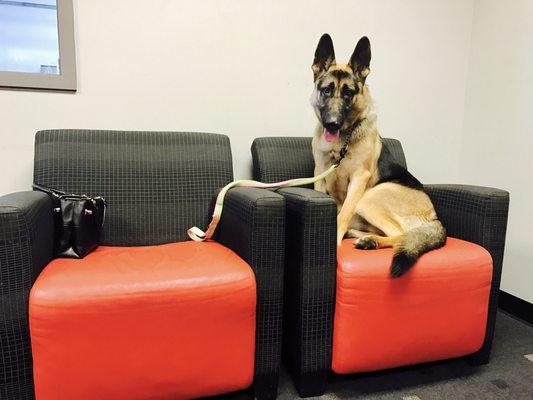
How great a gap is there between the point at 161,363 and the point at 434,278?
100 cm

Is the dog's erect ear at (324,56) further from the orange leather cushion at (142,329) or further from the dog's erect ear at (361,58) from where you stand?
the orange leather cushion at (142,329)

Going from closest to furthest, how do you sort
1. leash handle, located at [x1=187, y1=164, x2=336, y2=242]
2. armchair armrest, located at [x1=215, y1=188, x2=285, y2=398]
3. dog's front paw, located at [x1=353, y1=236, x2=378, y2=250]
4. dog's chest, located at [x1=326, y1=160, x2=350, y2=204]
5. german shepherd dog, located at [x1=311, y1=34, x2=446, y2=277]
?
armchair armrest, located at [x1=215, y1=188, x2=285, y2=398]
dog's front paw, located at [x1=353, y1=236, x2=378, y2=250]
leash handle, located at [x1=187, y1=164, x2=336, y2=242]
german shepherd dog, located at [x1=311, y1=34, x2=446, y2=277]
dog's chest, located at [x1=326, y1=160, x2=350, y2=204]

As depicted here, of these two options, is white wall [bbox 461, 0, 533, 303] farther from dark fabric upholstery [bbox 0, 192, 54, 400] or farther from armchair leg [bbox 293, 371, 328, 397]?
dark fabric upholstery [bbox 0, 192, 54, 400]

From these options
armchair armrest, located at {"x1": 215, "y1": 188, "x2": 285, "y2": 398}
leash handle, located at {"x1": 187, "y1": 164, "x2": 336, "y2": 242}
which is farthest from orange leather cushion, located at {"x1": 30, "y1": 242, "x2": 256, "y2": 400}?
leash handle, located at {"x1": 187, "y1": 164, "x2": 336, "y2": 242}

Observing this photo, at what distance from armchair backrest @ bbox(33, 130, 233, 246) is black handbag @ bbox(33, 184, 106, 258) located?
0.20 metres

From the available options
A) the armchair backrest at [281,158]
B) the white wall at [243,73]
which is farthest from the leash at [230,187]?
the white wall at [243,73]

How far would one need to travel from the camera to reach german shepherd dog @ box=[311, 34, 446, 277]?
5.54 ft

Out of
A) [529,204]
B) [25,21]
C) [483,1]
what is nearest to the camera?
[25,21]

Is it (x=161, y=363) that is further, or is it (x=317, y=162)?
(x=317, y=162)

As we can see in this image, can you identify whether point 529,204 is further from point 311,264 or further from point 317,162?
point 311,264

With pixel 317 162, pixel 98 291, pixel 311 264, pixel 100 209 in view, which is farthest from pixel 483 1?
pixel 98 291

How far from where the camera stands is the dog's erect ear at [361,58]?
5.66 ft

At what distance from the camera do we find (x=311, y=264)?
131cm

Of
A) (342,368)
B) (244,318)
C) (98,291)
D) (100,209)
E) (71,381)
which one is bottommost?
(342,368)
